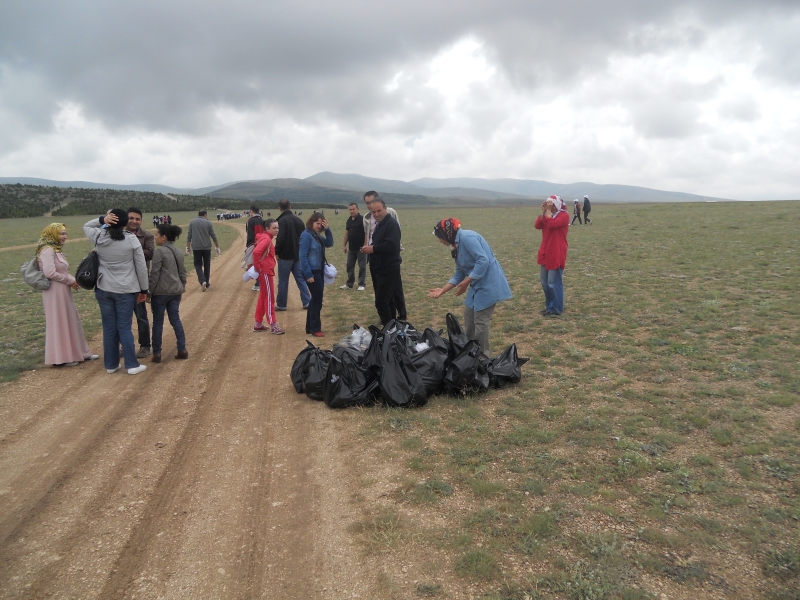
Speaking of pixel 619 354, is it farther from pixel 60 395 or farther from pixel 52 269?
pixel 52 269

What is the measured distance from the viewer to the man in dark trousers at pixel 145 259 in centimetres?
673

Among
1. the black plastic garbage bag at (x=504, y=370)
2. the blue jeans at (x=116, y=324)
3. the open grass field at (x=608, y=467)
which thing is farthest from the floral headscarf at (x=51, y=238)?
the black plastic garbage bag at (x=504, y=370)

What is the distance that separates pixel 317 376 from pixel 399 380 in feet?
3.18

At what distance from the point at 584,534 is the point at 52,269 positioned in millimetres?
6909

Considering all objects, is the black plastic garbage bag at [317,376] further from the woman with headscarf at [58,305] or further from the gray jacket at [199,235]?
the gray jacket at [199,235]

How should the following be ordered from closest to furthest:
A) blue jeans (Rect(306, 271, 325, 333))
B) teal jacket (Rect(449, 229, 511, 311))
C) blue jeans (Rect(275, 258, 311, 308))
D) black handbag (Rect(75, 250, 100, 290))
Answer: teal jacket (Rect(449, 229, 511, 311)), black handbag (Rect(75, 250, 100, 290)), blue jeans (Rect(306, 271, 325, 333)), blue jeans (Rect(275, 258, 311, 308))

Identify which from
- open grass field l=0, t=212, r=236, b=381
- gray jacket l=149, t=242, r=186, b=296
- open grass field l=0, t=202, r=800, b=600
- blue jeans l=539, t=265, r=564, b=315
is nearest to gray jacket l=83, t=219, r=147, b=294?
gray jacket l=149, t=242, r=186, b=296

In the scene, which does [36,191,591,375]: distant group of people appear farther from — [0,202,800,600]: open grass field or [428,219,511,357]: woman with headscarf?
[0,202,800,600]: open grass field

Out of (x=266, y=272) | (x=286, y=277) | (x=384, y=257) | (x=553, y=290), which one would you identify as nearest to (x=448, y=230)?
(x=384, y=257)

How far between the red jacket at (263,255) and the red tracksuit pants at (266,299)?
0.11m

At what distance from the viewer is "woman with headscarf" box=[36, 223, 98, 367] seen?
6.51 metres

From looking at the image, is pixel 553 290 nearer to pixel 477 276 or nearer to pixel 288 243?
pixel 477 276

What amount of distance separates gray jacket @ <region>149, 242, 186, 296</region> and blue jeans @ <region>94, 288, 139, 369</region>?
386 mm

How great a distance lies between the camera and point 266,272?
26.8 ft
